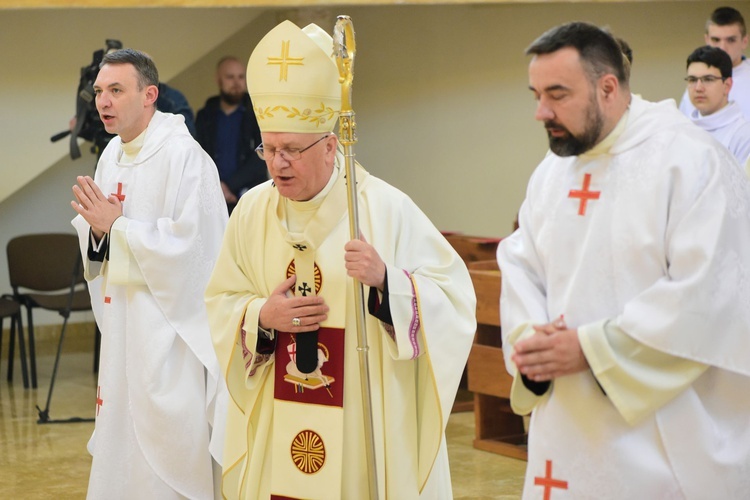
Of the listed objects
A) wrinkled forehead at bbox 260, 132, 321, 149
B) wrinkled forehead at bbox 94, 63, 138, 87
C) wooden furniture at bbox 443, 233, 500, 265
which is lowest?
wooden furniture at bbox 443, 233, 500, 265

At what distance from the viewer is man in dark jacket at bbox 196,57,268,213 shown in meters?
9.74

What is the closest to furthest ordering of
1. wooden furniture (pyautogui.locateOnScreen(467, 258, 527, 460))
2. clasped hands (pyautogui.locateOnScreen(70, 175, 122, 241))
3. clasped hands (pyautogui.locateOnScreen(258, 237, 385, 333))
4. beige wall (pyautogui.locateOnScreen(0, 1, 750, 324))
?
clasped hands (pyautogui.locateOnScreen(258, 237, 385, 333)) → clasped hands (pyautogui.locateOnScreen(70, 175, 122, 241)) → wooden furniture (pyautogui.locateOnScreen(467, 258, 527, 460)) → beige wall (pyautogui.locateOnScreen(0, 1, 750, 324))

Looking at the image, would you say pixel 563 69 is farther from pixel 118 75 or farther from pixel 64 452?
pixel 64 452

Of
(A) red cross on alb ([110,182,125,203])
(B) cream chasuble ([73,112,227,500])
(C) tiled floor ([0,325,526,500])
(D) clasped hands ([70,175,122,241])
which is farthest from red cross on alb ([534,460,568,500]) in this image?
(C) tiled floor ([0,325,526,500])

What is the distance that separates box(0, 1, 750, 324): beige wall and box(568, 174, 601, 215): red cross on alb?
255 inches

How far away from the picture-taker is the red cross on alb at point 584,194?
337cm

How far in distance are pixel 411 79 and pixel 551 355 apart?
8.73 metres

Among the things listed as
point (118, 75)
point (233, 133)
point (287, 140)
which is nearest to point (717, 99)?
point (118, 75)

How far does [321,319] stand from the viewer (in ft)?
13.4

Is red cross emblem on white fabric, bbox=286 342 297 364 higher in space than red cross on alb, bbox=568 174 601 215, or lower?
lower

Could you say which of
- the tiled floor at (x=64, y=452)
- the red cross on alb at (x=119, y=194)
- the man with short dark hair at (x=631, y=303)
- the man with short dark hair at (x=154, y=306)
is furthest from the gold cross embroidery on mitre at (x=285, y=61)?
the tiled floor at (x=64, y=452)

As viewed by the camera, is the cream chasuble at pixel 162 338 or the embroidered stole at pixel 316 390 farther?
the cream chasuble at pixel 162 338

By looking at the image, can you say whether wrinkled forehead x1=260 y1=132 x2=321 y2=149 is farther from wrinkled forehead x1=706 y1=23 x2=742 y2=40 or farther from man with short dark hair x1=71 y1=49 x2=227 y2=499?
wrinkled forehead x1=706 y1=23 x2=742 y2=40

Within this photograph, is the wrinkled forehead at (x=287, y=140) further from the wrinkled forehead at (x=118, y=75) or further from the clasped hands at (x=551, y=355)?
the wrinkled forehead at (x=118, y=75)
